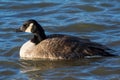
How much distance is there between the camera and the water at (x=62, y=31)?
12.4 meters

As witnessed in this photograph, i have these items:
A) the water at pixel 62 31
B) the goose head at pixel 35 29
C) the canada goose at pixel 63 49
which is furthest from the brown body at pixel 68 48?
the goose head at pixel 35 29

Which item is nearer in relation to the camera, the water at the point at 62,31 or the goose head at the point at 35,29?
the water at the point at 62,31

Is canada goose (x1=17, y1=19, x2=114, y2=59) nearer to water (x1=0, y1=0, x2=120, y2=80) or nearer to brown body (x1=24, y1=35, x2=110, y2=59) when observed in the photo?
brown body (x1=24, y1=35, x2=110, y2=59)

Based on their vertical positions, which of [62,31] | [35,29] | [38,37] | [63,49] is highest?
[35,29]

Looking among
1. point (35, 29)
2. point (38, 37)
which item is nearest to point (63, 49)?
point (38, 37)

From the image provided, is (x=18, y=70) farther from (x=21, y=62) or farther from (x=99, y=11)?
(x=99, y=11)

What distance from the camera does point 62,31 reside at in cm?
1575

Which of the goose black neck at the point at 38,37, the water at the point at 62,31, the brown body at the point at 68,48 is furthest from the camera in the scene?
the goose black neck at the point at 38,37

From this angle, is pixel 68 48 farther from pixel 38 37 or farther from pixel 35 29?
pixel 35 29

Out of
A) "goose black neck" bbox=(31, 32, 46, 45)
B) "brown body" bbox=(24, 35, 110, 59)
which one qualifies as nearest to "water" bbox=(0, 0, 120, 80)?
"brown body" bbox=(24, 35, 110, 59)

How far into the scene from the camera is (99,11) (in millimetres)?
17359

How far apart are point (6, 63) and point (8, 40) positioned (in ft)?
5.69

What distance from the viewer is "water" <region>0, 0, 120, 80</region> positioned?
12359 millimetres

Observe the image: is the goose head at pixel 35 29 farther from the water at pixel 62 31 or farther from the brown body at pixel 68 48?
the water at pixel 62 31
